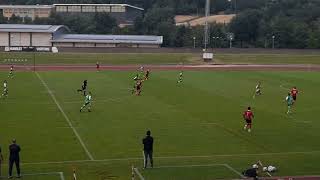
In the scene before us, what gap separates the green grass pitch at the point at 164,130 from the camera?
22219mm

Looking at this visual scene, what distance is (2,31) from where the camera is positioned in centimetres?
12456

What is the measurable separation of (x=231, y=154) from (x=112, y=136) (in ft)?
21.2

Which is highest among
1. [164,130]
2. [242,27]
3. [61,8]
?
[61,8]

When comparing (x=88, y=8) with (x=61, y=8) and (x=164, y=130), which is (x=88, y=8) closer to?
(x=61, y=8)

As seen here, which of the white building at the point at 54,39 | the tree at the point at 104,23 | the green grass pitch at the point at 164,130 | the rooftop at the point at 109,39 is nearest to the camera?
the green grass pitch at the point at 164,130

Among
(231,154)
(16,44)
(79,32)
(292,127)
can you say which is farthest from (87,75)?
(79,32)

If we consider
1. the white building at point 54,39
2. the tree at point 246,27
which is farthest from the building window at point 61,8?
the tree at point 246,27

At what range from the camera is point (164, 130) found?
30.2 metres

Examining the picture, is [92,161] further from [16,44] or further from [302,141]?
[16,44]

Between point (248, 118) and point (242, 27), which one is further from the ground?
point (242, 27)

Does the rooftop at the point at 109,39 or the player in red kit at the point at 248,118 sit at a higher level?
the rooftop at the point at 109,39

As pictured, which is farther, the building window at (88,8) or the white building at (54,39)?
the building window at (88,8)

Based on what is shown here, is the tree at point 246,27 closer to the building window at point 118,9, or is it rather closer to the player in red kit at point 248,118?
the building window at point 118,9

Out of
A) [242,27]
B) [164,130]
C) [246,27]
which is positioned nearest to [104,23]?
[242,27]
